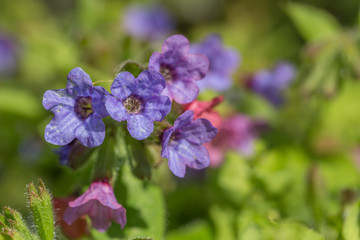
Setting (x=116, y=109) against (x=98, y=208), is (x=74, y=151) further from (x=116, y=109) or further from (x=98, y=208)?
(x=116, y=109)

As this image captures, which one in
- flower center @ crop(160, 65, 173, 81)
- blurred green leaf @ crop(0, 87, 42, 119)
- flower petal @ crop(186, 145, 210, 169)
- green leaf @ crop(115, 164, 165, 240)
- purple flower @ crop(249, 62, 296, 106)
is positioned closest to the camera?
flower petal @ crop(186, 145, 210, 169)

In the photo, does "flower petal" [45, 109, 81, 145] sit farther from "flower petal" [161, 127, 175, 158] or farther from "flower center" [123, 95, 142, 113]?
"flower petal" [161, 127, 175, 158]

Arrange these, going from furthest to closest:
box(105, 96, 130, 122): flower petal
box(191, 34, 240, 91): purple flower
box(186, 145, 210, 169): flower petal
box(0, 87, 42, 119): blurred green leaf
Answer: box(0, 87, 42, 119): blurred green leaf < box(191, 34, 240, 91): purple flower < box(186, 145, 210, 169): flower petal < box(105, 96, 130, 122): flower petal

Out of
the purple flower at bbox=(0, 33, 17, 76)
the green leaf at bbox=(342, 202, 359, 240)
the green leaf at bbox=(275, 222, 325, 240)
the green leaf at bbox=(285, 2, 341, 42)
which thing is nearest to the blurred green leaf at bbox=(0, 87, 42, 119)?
the purple flower at bbox=(0, 33, 17, 76)

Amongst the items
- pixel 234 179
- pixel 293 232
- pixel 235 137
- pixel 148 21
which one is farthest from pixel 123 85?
pixel 148 21

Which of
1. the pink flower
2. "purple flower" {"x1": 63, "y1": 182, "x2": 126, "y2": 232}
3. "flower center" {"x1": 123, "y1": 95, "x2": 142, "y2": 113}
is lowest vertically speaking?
"purple flower" {"x1": 63, "y1": 182, "x2": 126, "y2": 232}

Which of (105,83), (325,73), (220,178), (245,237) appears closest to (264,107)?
(325,73)

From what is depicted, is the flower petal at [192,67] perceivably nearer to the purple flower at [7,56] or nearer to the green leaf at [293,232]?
the green leaf at [293,232]

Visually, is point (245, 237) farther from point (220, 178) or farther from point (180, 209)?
point (180, 209)
